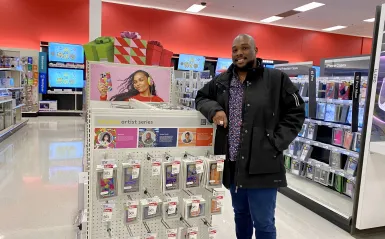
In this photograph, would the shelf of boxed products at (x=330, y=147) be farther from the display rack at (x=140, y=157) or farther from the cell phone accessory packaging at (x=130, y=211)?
the cell phone accessory packaging at (x=130, y=211)

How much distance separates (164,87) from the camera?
334 cm

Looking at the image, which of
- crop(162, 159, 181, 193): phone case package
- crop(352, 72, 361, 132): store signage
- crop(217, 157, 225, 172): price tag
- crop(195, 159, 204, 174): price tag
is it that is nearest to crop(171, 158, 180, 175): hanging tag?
crop(162, 159, 181, 193): phone case package

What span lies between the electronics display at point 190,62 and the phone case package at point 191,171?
10.7 metres

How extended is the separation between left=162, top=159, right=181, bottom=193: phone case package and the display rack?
0.02 m

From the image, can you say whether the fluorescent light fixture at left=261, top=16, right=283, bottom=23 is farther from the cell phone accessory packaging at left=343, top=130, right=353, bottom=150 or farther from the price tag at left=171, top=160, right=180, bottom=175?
the price tag at left=171, top=160, right=180, bottom=175

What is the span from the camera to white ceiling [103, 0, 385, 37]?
1033cm

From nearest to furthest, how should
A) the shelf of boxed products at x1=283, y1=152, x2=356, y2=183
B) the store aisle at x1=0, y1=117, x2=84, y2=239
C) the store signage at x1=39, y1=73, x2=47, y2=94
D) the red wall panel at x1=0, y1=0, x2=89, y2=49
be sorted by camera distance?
1. the store aisle at x1=0, y1=117, x2=84, y2=239
2. the shelf of boxed products at x1=283, y1=152, x2=356, y2=183
3. the red wall panel at x1=0, y1=0, x2=89, y2=49
4. the store signage at x1=39, y1=73, x2=47, y2=94

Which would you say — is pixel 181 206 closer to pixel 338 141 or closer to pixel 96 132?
pixel 96 132

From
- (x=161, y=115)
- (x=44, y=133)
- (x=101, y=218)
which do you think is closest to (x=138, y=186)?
(x=101, y=218)

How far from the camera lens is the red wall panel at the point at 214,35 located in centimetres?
→ 1208

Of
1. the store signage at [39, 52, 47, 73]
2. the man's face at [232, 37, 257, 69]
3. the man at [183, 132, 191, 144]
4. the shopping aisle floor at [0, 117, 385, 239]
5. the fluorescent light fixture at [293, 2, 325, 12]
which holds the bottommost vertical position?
the shopping aisle floor at [0, 117, 385, 239]

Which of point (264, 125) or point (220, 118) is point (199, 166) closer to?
point (220, 118)

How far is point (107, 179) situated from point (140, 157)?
0.24 meters

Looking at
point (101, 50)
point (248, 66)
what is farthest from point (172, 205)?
point (101, 50)
